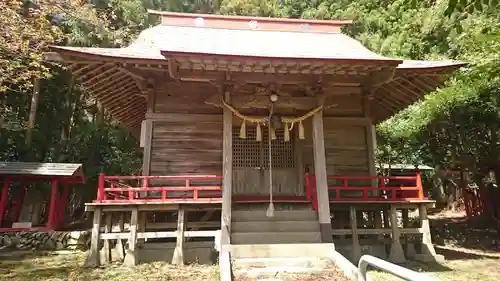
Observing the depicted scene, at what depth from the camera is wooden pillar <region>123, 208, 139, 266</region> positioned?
821 cm

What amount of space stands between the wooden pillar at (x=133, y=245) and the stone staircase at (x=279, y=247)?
254 centimetres

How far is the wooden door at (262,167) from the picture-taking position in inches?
402

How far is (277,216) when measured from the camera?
8023mm

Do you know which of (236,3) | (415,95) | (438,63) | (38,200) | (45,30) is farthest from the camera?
(236,3)

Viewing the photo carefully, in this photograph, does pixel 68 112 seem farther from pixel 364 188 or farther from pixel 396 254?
pixel 396 254

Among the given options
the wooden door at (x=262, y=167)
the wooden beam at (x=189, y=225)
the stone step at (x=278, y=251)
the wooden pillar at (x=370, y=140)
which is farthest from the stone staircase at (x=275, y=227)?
the wooden pillar at (x=370, y=140)

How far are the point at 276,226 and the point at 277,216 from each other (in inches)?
11.2

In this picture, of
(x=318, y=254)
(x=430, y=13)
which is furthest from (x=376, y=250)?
(x=430, y=13)

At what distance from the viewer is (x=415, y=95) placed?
10.3 metres

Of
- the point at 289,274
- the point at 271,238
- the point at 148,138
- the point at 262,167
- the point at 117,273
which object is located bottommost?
→ the point at 117,273

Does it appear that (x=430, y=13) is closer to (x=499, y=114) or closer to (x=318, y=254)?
(x=499, y=114)

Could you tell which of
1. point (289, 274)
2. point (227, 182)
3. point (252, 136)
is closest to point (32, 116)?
point (252, 136)

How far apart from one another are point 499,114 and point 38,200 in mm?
20728

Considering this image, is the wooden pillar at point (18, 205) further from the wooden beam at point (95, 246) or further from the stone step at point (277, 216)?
the stone step at point (277, 216)
